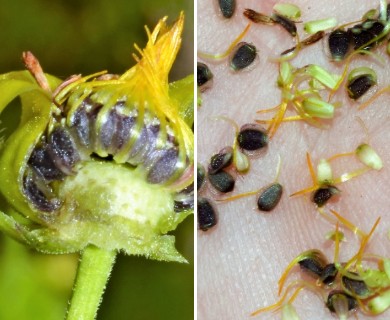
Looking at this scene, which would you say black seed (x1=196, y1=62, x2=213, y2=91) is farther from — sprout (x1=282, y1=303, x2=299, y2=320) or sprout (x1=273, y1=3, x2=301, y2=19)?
sprout (x1=282, y1=303, x2=299, y2=320)

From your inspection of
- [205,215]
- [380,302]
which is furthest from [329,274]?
[205,215]

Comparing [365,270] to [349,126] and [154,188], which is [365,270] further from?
[154,188]

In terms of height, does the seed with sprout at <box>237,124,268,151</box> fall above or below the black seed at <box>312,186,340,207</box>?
above

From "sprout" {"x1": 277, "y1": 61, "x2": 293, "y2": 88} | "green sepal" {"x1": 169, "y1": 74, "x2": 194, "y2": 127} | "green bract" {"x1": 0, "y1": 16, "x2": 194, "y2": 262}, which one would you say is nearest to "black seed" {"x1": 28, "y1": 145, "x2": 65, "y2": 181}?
"green bract" {"x1": 0, "y1": 16, "x2": 194, "y2": 262}

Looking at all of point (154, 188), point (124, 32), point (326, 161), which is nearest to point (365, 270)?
point (326, 161)

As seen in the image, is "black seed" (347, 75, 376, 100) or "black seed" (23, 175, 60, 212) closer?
"black seed" (23, 175, 60, 212)

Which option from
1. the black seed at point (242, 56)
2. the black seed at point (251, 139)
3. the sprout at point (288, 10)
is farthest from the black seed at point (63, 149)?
the sprout at point (288, 10)

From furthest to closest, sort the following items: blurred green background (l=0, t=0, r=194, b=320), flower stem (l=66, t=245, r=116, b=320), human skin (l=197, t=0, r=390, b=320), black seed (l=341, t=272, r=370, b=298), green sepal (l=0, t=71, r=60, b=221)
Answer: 1. blurred green background (l=0, t=0, r=194, b=320)
2. human skin (l=197, t=0, r=390, b=320)
3. black seed (l=341, t=272, r=370, b=298)
4. flower stem (l=66, t=245, r=116, b=320)
5. green sepal (l=0, t=71, r=60, b=221)
